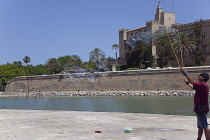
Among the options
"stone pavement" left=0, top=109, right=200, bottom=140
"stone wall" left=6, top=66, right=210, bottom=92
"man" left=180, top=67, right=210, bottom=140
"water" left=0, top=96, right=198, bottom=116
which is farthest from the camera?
"stone wall" left=6, top=66, right=210, bottom=92

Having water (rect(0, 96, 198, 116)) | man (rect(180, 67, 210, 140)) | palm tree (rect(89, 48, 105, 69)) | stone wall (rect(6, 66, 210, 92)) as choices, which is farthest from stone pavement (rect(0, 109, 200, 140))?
palm tree (rect(89, 48, 105, 69))

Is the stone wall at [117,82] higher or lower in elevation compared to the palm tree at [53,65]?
lower

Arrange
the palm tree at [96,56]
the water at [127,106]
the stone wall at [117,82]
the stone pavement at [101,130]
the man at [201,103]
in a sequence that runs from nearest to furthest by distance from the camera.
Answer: the man at [201,103]
the stone pavement at [101,130]
the water at [127,106]
the stone wall at [117,82]
the palm tree at [96,56]

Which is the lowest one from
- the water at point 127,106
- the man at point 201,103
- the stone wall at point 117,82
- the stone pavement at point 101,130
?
the water at point 127,106

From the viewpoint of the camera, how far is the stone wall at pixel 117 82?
137ft

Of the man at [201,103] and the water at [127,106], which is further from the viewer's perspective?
the water at [127,106]

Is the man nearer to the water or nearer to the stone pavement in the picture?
the stone pavement

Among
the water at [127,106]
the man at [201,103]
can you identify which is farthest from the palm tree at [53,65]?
the man at [201,103]

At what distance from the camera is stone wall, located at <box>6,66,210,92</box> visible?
4191cm

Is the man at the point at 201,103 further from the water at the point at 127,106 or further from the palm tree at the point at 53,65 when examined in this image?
the palm tree at the point at 53,65

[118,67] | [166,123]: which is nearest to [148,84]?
[118,67]

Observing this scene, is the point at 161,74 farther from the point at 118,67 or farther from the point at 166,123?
the point at 166,123

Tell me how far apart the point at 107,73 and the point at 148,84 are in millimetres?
7557

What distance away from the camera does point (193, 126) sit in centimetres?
897
